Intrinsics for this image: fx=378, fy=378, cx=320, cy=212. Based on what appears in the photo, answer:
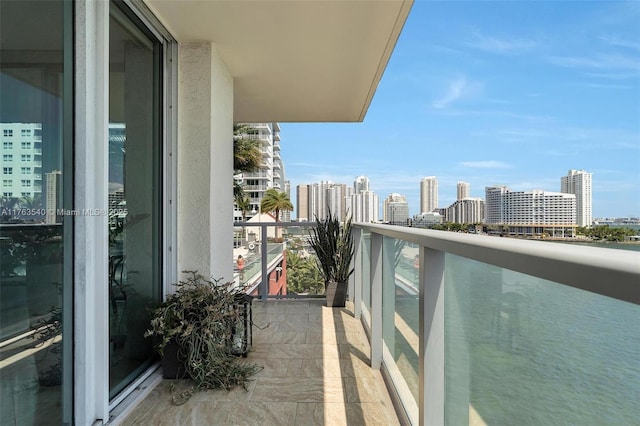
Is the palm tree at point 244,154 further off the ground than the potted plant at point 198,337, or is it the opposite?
the palm tree at point 244,154

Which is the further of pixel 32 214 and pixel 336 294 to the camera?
pixel 336 294

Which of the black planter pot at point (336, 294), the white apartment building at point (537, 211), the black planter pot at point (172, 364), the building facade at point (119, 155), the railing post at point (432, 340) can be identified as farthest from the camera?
the black planter pot at point (336, 294)

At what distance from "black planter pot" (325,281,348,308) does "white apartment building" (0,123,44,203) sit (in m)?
3.44

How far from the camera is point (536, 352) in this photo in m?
0.79

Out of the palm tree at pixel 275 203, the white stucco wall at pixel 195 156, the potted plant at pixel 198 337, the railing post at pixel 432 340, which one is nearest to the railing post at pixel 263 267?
the white stucco wall at pixel 195 156

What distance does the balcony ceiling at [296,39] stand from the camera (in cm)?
235

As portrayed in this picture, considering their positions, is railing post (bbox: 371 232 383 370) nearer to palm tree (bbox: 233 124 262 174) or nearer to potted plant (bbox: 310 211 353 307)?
potted plant (bbox: 310 211 353 307)

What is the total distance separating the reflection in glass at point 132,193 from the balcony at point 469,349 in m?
0.38

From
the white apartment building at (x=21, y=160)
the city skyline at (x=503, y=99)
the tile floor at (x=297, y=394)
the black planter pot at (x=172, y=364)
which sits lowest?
the tile floor at (x=297, y=394)

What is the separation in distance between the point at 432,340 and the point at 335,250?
3.34m

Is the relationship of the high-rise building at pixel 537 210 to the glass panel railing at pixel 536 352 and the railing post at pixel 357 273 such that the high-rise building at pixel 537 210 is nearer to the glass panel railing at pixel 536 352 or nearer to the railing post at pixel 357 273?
the glass panel railing at pixel 536 352

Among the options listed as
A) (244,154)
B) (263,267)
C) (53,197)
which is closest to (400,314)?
(53,197)

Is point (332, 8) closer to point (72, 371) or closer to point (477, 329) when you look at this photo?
point (477, 329)

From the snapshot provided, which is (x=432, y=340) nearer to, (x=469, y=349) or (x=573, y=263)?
(x=469, y=349)
